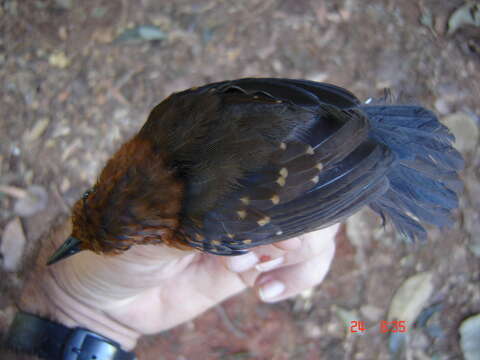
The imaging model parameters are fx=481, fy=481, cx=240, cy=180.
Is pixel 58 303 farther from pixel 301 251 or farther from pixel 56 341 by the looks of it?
pixel 301 251

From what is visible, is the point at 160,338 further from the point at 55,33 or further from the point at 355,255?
the point at 55,33

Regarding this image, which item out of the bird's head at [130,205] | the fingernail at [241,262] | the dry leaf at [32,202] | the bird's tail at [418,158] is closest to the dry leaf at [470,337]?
the bird's tail at [418,158]

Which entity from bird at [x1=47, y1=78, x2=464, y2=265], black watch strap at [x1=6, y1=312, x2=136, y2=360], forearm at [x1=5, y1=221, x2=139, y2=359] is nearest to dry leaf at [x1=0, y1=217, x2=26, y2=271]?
forearm at [x1=5, y1=221, x2=139, y2=359]

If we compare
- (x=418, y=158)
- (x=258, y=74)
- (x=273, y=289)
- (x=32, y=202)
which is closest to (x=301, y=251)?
(x=273, y=289)

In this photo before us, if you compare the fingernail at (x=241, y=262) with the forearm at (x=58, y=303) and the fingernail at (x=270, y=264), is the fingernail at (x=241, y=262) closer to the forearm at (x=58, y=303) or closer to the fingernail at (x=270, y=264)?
the fingernail at (x=270, y=264)

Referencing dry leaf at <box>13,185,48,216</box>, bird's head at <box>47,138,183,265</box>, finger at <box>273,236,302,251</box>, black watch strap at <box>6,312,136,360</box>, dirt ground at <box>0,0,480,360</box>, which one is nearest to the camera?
bird's head at <box>47,138,183,265</box>

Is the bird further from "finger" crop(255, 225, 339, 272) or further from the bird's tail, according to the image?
"finger" crop(255, 225, 339, 272)
